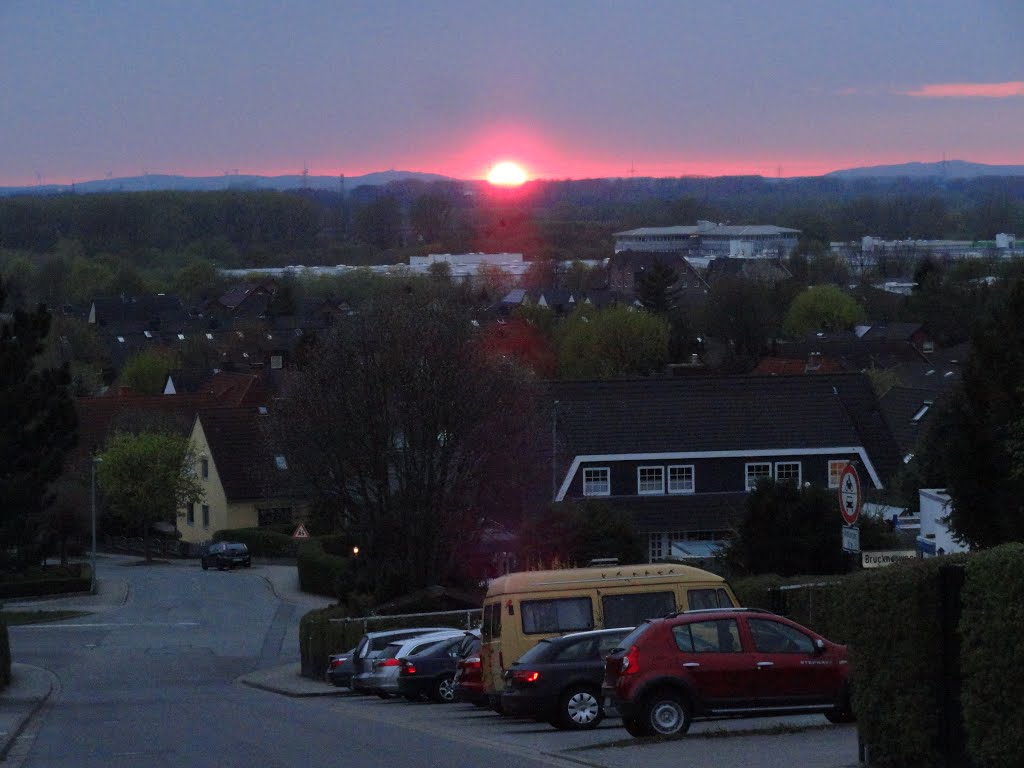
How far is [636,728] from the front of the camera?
16.8m

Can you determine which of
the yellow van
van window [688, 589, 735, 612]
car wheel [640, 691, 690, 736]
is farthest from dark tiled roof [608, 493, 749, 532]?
car wheel [640, 691, 690, 736]

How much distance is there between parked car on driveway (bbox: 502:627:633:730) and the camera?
18797 millimetres

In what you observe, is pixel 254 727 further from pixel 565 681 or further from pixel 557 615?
pixel 565 681

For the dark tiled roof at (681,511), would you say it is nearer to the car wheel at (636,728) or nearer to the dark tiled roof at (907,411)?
the dark tiled roof at (907,411)

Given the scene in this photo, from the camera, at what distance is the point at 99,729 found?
22.3 meters

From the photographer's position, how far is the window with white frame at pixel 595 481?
47.0 m

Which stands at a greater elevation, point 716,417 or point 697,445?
point 716,417

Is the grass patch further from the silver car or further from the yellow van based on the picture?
the yellow van

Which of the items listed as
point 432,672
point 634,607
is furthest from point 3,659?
point 634,607

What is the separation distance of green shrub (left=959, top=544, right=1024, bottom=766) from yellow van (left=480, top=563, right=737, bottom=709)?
890 cm

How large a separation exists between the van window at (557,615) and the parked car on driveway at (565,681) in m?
1.63

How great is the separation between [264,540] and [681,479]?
77.4 feet

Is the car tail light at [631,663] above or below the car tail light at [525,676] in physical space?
above

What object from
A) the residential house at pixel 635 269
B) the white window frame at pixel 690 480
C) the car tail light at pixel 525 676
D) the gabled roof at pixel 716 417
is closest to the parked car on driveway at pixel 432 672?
the car tail light at pixel 525 676
